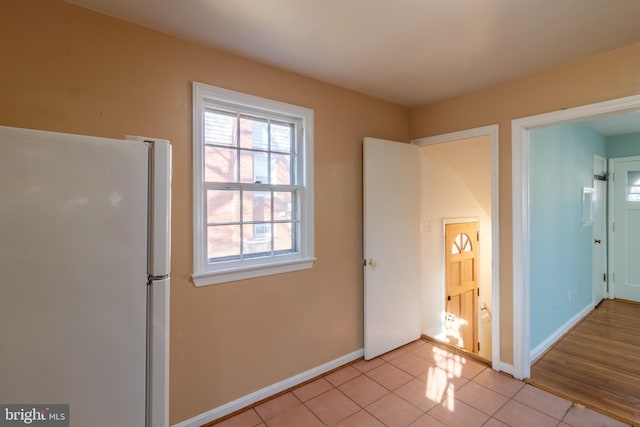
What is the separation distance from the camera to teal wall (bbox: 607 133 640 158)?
4109 millimetres

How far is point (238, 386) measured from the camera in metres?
2.05

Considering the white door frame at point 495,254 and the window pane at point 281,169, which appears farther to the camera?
the white door frame at point 495,254

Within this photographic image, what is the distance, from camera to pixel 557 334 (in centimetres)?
310

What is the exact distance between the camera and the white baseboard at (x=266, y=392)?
1.89m

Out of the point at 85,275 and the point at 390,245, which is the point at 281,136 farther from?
the point at 85,275

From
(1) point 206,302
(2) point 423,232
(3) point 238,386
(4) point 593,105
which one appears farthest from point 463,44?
(3) point 238,386

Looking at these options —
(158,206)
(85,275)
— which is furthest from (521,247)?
(85,275)

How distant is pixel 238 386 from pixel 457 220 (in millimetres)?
3037

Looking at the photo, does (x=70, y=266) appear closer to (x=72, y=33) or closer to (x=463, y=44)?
(x=72, y=33)

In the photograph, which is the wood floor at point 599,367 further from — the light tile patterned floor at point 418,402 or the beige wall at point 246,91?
the beige wall at point 246,91

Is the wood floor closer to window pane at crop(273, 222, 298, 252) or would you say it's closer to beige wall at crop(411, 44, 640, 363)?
beige wall at crop(411, 44, 640, 363)

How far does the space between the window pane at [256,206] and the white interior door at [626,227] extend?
204 inches

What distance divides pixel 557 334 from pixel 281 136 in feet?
11.6
